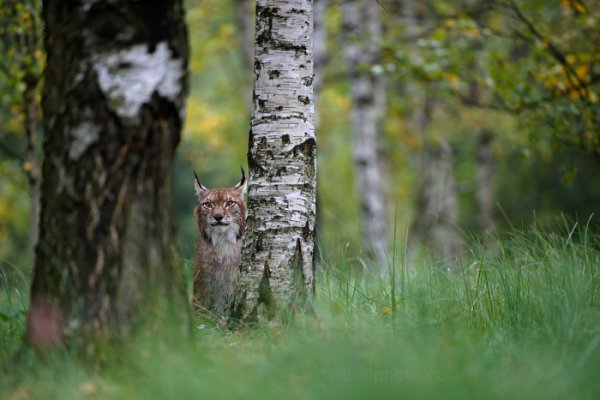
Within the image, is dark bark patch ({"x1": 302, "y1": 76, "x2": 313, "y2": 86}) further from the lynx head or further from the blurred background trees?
the lynx head

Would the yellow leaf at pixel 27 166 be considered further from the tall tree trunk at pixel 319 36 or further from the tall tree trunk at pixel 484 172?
the tall tree trunk at pixel 484 172

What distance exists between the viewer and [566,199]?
1833 cm

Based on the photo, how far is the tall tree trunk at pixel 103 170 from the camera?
4066 millimetres

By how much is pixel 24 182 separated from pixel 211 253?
763 centimetres

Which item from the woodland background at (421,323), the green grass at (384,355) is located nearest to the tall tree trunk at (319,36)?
the woodland background at (421,323)

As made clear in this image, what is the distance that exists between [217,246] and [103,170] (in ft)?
10.1

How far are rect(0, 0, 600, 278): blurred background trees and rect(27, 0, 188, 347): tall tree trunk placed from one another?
0.85 m

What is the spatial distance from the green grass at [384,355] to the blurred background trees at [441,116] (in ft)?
2.98

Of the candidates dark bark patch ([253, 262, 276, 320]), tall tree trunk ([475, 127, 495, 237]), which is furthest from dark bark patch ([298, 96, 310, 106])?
tall tree trunk ([475, 127, 495, 237])

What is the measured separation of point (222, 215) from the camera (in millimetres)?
7219

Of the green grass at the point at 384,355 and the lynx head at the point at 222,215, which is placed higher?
the lynx head at the point at 222,215

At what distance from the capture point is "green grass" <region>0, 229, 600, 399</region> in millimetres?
3525

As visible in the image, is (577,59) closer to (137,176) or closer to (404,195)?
(137,176)

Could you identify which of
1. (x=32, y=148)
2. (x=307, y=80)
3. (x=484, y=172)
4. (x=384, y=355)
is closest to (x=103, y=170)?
(x=384, y=355)
